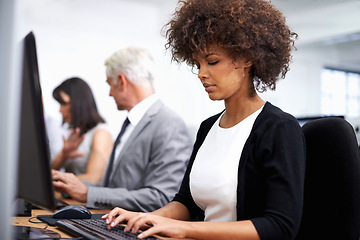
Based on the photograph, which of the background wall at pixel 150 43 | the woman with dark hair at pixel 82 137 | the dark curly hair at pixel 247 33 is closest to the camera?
the dark curly hair at pixel 247 33

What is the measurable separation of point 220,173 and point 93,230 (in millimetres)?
365

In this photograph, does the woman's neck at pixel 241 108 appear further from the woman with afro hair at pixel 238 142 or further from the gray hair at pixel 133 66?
the gray hair at pixel 133 66

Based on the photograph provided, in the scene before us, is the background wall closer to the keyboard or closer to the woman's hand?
the keyboard

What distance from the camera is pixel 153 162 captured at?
1.88m

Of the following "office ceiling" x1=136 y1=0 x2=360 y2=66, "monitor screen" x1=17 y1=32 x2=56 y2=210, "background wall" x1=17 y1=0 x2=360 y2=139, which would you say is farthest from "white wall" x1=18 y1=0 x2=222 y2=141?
"monitor screen" x1=17 y1=32 x2=56 y2=210

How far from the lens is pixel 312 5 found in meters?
5.10

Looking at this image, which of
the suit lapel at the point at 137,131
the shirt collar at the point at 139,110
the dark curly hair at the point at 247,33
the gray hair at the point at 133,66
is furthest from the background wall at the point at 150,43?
the dark curly hair at the point at 247,33

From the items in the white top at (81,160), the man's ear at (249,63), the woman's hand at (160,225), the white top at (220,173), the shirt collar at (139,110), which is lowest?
the white top at (81,160)

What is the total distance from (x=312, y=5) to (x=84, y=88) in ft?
10.1

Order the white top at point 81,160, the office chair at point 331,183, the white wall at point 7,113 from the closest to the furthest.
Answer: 1. the white wall at point 7,113
2. the office chair at point 331,183
3. the white top at point 81,160

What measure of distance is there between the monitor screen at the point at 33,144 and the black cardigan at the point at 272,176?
490mm

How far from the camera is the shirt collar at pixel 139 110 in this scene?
208cm

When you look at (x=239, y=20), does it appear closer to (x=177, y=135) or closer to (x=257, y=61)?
(x=257, y=61)

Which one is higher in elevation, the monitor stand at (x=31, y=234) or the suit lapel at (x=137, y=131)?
the suit lapel at (x=137, y=131)
